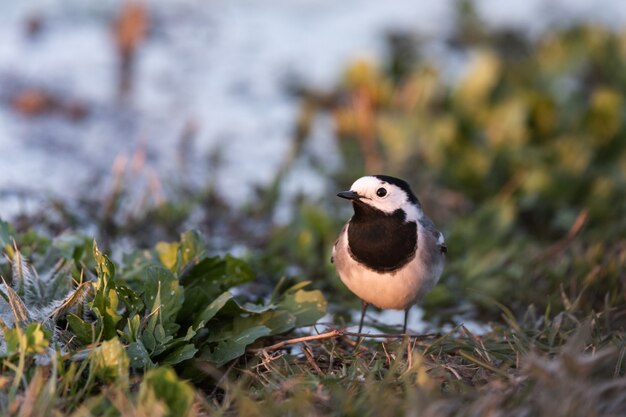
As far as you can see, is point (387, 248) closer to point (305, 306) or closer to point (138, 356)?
point (305, 306)

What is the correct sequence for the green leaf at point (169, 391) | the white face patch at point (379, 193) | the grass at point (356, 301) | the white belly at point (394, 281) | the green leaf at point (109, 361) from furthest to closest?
1. the white face patch at point (379, 193)
2. the white belly at point (394, 281)
3. the green leaf at point (109, 361)
4. the grass at point (356, 301)
5. the green leaf at point (169, 391)

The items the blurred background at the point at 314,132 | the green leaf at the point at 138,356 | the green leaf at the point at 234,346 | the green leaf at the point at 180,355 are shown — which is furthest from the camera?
the blurred background at the point at 314,132

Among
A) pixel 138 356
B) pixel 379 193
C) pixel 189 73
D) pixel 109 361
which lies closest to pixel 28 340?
pixel 109 361

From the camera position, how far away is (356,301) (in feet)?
14.7

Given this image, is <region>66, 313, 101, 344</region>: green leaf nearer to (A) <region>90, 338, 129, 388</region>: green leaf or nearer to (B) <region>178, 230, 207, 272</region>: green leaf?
(A) <region>90, 338, 129, 388</region>: green leaf

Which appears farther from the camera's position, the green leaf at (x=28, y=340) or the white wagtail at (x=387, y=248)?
the white wagtail at (x=387, y=248)

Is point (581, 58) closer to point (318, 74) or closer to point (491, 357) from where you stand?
Answer: point (318, 74)

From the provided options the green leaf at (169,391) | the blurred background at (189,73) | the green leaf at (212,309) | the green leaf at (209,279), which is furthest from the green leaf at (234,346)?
the blurred background at (189,73)

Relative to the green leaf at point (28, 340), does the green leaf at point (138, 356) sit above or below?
below

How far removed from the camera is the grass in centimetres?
280

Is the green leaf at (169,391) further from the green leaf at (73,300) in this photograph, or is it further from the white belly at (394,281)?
the white belly at (394,281)

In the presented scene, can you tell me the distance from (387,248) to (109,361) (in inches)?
53.9

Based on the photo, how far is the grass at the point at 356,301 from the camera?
2803 millimetres

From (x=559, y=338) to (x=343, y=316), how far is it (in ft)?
3.65
